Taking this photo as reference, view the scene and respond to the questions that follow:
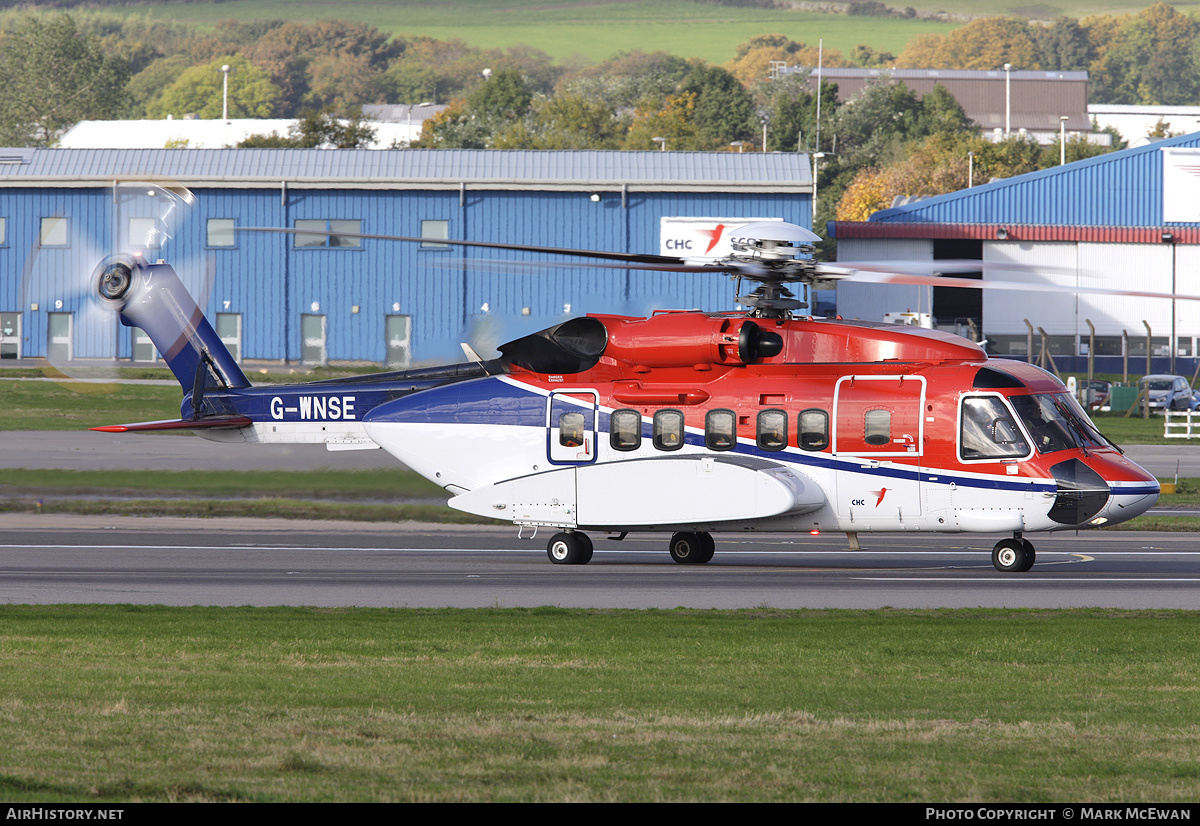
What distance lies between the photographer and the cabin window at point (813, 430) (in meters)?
17.7

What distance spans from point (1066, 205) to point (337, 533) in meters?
49.9

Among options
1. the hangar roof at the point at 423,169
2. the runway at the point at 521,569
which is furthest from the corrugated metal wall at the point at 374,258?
the runway at the point at 521,569

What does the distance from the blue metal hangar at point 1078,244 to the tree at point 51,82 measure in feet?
379

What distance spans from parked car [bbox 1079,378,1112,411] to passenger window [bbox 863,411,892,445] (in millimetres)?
33923

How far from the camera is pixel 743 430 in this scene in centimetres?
1802

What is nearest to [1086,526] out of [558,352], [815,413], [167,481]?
[815,413]

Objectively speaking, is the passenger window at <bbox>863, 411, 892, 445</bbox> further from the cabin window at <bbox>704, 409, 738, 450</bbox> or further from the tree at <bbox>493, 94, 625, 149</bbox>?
the tree at <bbox>493, 94, 625, 149</bbox>

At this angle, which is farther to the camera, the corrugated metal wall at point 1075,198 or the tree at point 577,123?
the tree at point 577,123

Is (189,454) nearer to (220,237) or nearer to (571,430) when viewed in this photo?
(571,430)

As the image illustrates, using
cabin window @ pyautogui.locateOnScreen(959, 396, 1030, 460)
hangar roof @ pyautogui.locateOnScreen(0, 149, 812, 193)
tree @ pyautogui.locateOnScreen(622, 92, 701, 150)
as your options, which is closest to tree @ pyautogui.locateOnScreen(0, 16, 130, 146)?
tree @ pyautogui.locateOnScreen(622, 92, 701, 150)

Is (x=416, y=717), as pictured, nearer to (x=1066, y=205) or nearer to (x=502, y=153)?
(x=502, y=153)

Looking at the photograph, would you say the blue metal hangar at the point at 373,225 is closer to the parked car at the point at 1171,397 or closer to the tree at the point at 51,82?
the parked car at the point at 1171,397

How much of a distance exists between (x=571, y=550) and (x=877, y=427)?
4.72 m

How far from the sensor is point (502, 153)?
53.0 m
